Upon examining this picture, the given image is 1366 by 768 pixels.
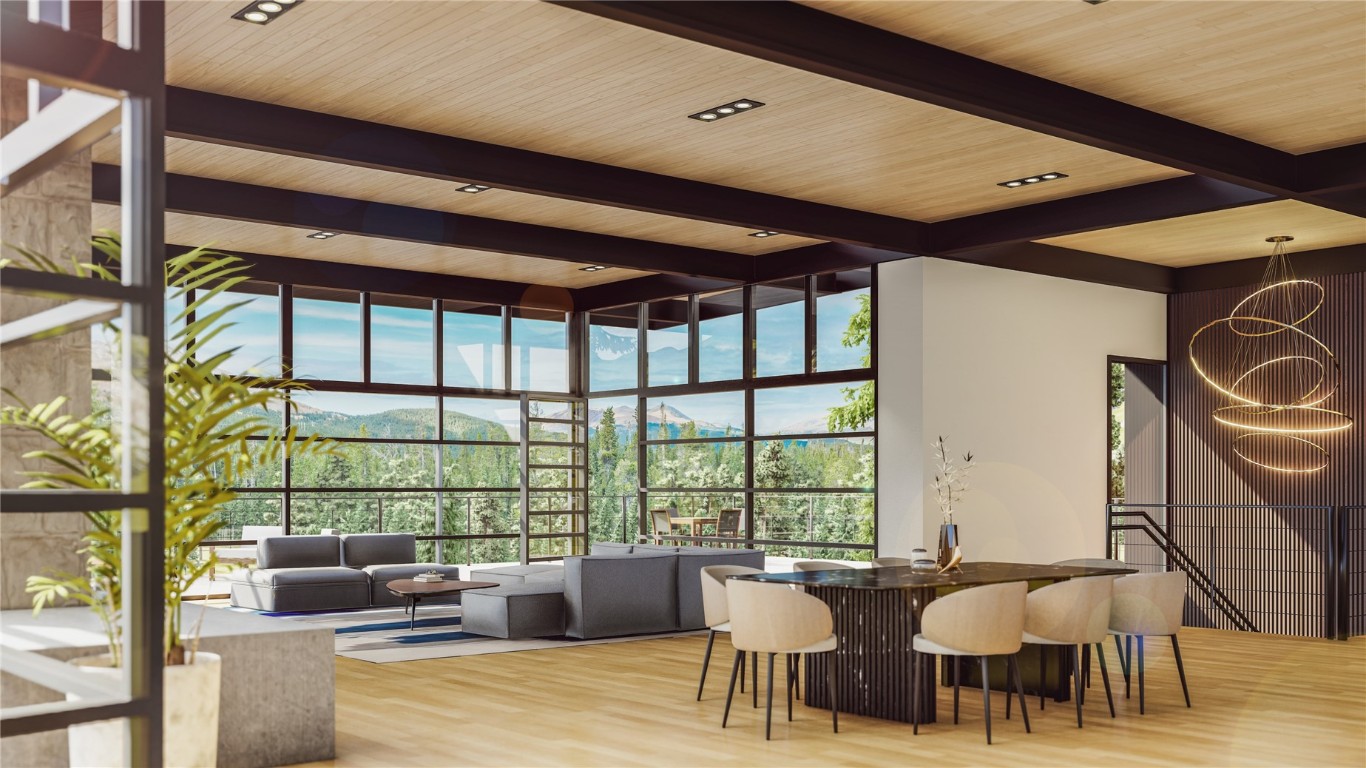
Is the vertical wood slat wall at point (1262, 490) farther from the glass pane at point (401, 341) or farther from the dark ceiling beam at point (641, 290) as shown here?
the glass pane at point (401, 341)

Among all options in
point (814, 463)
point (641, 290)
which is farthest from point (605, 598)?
point (641, 290)

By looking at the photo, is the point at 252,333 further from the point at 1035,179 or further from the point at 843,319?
the point at 1035,179

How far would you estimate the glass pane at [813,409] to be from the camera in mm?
11172

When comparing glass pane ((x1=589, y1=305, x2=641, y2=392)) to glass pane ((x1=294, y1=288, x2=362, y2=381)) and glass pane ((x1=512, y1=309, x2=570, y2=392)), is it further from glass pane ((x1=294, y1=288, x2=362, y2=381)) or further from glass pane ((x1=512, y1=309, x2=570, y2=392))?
glass pane ((x1=294, y1=288, x2=362, y2=381))

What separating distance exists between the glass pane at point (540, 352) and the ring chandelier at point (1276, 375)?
22.2 feet

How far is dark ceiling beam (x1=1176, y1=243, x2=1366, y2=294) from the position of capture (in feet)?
36.2

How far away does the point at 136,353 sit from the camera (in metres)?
3.17

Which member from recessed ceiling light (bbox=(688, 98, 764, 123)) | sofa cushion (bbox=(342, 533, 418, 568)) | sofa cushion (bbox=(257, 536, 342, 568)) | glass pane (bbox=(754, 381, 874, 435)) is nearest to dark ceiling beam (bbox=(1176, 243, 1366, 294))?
glass pane (bbox=(754, 381, 874, 435))

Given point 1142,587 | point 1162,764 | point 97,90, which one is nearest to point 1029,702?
point 1142,587

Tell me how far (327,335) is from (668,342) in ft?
11.8

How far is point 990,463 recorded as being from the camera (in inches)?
433

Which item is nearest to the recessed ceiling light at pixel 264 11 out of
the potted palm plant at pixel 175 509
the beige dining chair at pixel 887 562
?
the potted palm plant at pixel 175 509

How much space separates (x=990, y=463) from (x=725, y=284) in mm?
3214

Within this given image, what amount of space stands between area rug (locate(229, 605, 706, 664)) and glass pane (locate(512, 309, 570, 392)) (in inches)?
138
